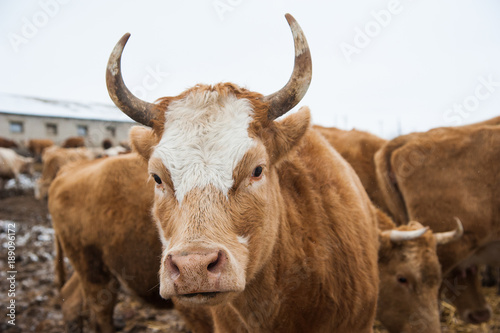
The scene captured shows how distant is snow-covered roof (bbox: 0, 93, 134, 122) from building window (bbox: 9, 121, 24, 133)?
36.1 inches

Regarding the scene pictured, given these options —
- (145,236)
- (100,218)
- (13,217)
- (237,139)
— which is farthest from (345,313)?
(13,217)

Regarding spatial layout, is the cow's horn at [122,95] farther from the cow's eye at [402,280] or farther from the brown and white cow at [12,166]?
the brown and white cow at [12,166]

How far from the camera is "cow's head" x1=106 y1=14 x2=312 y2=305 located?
1665mm

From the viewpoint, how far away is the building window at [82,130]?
32.7m

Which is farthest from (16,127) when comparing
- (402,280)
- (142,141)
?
(402,280)

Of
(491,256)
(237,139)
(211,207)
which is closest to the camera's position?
(211,207)

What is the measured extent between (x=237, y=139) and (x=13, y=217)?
11.4 metres

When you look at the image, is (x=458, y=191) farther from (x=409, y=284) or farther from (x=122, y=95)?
(x=122, y=95)

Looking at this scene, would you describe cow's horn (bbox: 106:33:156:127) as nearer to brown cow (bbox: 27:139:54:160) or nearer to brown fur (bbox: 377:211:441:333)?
brown fur (bbox: 377:211:441:333)

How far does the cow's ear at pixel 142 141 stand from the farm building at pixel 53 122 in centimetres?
2979

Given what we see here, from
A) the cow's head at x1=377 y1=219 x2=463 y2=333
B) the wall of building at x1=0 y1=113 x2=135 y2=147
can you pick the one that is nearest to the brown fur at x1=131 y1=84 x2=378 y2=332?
the cow's head at x1=377 y1=219 x2=463 y2=333

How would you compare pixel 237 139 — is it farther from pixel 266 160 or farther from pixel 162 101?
pixel 162 101

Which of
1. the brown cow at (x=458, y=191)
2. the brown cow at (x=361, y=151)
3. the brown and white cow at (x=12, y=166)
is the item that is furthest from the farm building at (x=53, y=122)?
the brown cow at (x=458, y=191)

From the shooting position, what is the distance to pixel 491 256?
470 cm
